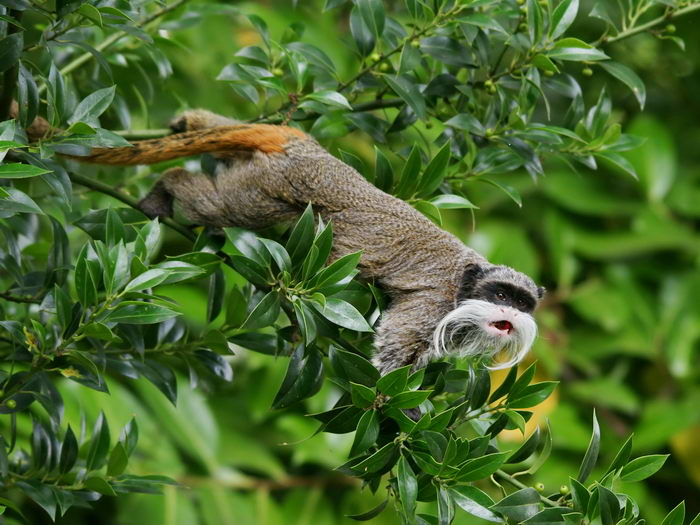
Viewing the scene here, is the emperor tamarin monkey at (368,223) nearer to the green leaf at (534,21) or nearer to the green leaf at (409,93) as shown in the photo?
the green leaf at (409,93)

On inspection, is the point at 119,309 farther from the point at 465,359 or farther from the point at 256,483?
the point at 256,483

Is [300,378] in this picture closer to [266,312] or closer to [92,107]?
[266,312]

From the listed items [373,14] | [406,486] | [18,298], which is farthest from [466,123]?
[18,298]

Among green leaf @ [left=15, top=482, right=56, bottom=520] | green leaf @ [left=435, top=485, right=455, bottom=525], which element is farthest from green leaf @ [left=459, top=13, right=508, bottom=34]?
green leaf @ [left=15, top=482, right=56, bottom=520]

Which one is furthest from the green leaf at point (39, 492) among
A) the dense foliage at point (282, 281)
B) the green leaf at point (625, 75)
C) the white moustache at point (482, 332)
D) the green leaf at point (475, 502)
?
the green leaf at point (625, 75)

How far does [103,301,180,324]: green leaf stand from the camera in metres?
1.80

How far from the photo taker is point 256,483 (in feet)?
14.3

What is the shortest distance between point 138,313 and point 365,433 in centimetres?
53

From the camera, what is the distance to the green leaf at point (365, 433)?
1.84 m

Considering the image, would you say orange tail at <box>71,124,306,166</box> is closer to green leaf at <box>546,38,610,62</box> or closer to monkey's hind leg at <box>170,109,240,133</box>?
monkey's hind leg at <box>170,109,240,133</box>

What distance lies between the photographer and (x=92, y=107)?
202 centimetres

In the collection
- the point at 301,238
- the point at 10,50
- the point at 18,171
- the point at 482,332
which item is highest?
the point at 10,50

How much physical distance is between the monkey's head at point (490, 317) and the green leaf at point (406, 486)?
2.08ft

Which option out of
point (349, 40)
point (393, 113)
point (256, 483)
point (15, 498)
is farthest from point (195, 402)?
point (349, 40)
